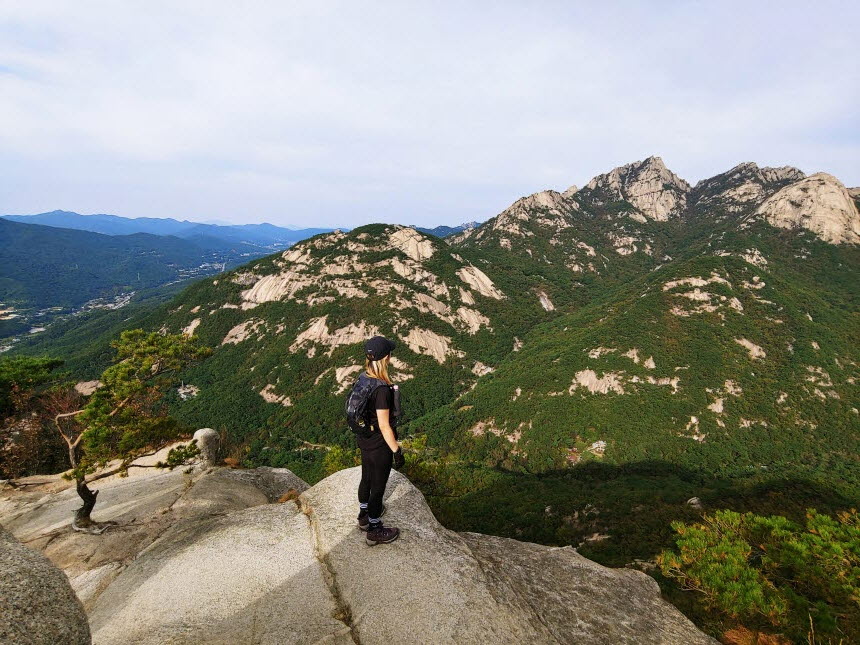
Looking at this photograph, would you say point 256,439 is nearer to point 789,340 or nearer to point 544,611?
point 544,611

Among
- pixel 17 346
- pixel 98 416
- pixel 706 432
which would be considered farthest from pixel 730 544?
pixel 17 346

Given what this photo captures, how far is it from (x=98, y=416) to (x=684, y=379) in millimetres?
133616

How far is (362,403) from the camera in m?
8.06

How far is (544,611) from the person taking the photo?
7.83m

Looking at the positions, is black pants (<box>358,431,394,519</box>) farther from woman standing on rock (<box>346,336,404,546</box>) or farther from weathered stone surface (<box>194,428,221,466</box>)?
weathered stone surface (<box>194,428,221,466</box>)

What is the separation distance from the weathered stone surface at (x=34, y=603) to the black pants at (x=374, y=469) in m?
5.10

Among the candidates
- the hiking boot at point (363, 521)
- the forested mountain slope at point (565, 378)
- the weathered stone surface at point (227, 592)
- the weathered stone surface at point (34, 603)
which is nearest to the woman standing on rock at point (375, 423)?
the hiking boot at point (363, 521)

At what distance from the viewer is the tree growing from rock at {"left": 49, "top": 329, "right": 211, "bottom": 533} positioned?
1341cm

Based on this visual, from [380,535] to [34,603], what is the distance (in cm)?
593

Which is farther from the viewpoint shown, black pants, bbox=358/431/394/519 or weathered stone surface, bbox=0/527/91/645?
black pants, bbox=358/431/394/519

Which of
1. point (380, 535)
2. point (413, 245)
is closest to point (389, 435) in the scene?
point (380, 535)

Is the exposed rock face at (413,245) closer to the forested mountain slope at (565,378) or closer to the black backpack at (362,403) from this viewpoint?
the forested mountain slope at (565,378)

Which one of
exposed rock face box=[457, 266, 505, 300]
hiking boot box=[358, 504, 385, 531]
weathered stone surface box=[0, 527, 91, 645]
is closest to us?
weathered stone surface box=[0, 527, 91, 645]

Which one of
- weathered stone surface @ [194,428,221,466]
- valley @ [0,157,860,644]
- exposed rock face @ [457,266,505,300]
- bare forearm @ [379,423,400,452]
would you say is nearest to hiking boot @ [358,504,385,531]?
bare forearm @ [379,423,400,452]
